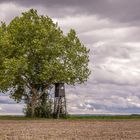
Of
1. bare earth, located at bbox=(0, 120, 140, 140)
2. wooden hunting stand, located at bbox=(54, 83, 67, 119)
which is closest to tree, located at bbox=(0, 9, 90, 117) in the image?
wooden hunting stand, located at bbox=(54, 83, 67, 119)

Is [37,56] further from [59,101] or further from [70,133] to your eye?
[70,133]

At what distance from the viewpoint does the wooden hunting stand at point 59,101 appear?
94000 millimetres

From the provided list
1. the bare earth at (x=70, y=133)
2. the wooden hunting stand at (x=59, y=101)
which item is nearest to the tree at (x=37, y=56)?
the wooden hunting stand at (x=59, y=101)

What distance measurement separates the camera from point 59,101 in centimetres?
9575

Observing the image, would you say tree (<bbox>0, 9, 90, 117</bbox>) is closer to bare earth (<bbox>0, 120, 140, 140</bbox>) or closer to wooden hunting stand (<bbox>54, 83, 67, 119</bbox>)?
wooden hunting stand (<bbox>54, 83, 67, 119</bbox>)

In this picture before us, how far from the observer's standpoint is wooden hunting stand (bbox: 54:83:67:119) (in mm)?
94000

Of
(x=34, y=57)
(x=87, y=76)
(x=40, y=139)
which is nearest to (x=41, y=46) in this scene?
(x=34, y=57)

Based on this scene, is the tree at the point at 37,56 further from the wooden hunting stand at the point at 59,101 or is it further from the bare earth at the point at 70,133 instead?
the bare earth at the point at 70,133

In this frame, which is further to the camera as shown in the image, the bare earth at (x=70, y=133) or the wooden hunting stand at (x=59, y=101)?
the wooden hunting stand at (x=59, y=101)

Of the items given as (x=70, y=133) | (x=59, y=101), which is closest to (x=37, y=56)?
(x=59, y=101)

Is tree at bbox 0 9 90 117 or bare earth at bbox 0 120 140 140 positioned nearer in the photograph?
bare earth at bbox 0 120 140 140

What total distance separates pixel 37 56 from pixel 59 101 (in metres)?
10.7

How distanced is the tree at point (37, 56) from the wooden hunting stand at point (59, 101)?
1.76 m

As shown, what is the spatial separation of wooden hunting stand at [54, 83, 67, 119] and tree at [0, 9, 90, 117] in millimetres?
1757
